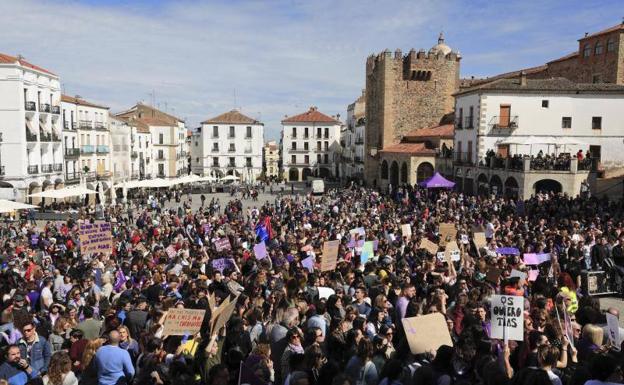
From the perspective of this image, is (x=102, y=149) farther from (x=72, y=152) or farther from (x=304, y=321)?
(x=304, y=321)

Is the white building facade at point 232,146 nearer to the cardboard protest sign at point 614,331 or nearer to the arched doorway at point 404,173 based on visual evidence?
the arched doorway at point 404,173

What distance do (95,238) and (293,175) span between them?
67.1 meters

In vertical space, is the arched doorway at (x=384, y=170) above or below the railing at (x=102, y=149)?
below

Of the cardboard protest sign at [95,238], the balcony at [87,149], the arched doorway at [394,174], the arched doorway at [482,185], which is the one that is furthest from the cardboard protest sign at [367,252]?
the balcony at [87,149]

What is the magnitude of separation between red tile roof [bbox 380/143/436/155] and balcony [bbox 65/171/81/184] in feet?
87.1

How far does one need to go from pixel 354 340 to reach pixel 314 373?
92cm

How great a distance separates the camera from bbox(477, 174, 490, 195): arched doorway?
3214 centimetres

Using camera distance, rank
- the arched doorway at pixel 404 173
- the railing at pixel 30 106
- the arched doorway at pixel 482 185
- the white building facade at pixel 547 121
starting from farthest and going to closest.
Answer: the arched doorway at pixel 404 173 → the railing at pixel 30 106 → the white building facade at pixel 547 121 → the arched doorway at pixel 482 185

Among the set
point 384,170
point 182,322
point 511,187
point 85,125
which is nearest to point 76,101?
point 85,125

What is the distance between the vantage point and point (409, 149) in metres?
43.7

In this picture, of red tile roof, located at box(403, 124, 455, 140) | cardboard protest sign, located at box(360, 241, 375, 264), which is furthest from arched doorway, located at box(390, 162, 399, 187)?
cardboard protest sign, located at box(360, 241, 375, 264)

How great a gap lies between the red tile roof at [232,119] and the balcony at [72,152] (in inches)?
1233

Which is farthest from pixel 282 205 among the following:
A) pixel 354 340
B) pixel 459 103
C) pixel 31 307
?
pixel 354 340

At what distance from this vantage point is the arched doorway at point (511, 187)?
2923cm
